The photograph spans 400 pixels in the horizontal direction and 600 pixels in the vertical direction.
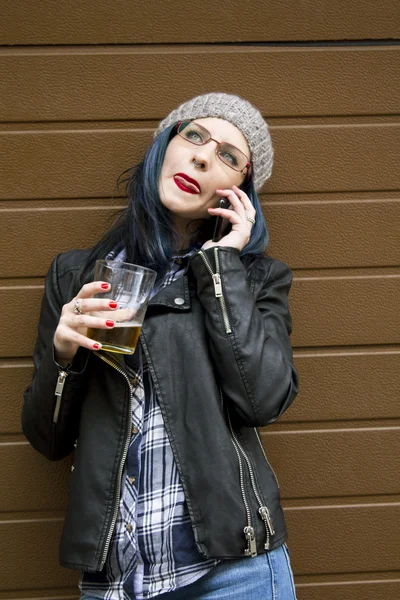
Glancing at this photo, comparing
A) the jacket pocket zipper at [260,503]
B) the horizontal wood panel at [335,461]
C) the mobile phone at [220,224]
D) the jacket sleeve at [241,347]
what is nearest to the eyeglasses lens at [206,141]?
the mobile phone at [220,224]

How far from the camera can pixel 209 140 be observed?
79.0 inches

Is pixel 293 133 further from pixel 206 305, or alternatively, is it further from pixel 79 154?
pixel 206 305

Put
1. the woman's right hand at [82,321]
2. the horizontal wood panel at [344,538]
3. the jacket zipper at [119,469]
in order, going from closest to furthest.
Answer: the woman's right hand at [82,321] → the jacket zipper at [119,469] → the horizontal wood panel at [344,538]

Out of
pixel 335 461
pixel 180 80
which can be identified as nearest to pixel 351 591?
pixel 335 461

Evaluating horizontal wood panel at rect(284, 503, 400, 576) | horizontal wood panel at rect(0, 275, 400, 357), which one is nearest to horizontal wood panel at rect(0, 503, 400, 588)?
horizontal wood panel at rect(284, 503, 400, 576)

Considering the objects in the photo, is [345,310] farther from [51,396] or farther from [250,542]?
[51,396]

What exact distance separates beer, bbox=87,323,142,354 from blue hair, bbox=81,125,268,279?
1.07 feet

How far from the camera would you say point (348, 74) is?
7.87 ft

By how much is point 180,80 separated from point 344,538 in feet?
5.17

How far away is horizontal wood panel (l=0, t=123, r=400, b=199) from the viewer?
A: 2.33m

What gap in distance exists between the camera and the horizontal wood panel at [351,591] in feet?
8.02

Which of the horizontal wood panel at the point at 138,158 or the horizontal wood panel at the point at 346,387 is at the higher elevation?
the horizontal wood panel at the point at 138,158

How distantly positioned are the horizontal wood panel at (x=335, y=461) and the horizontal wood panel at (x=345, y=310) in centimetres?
30

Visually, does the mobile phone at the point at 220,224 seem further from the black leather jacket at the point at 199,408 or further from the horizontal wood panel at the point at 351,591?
the horizontal wood panel at the point at 351,591
